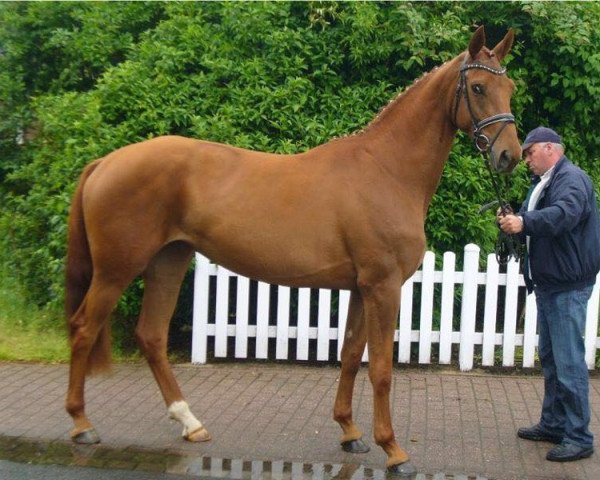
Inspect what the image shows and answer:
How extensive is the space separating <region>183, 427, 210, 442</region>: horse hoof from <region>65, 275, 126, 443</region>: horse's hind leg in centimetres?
57

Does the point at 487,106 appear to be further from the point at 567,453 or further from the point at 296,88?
the point at 296,88

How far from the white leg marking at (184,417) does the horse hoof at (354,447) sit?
3.08 ft

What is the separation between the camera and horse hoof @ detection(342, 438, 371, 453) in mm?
4988

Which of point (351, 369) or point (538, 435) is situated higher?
point (351, 369)

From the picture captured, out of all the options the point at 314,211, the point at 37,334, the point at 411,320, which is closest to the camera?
the point at 314,211

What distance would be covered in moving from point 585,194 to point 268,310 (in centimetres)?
324

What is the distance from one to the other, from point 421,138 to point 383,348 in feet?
4.20

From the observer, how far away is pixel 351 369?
5051mm

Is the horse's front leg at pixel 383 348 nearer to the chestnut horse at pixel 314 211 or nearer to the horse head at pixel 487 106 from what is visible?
the chestnut horse at pixel 314 211

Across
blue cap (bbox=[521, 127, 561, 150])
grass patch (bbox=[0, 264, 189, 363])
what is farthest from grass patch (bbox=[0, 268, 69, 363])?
blue cap (bbox=[521, 127, 561, 150])

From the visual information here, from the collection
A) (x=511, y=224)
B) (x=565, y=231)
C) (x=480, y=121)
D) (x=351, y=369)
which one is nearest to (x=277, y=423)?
(x=351, y=369)

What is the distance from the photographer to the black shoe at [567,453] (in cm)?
486

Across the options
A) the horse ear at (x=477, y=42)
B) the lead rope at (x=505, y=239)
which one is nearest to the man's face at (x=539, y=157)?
the lead rope at (x=505, y=239)

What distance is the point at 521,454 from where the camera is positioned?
16.4 feet
